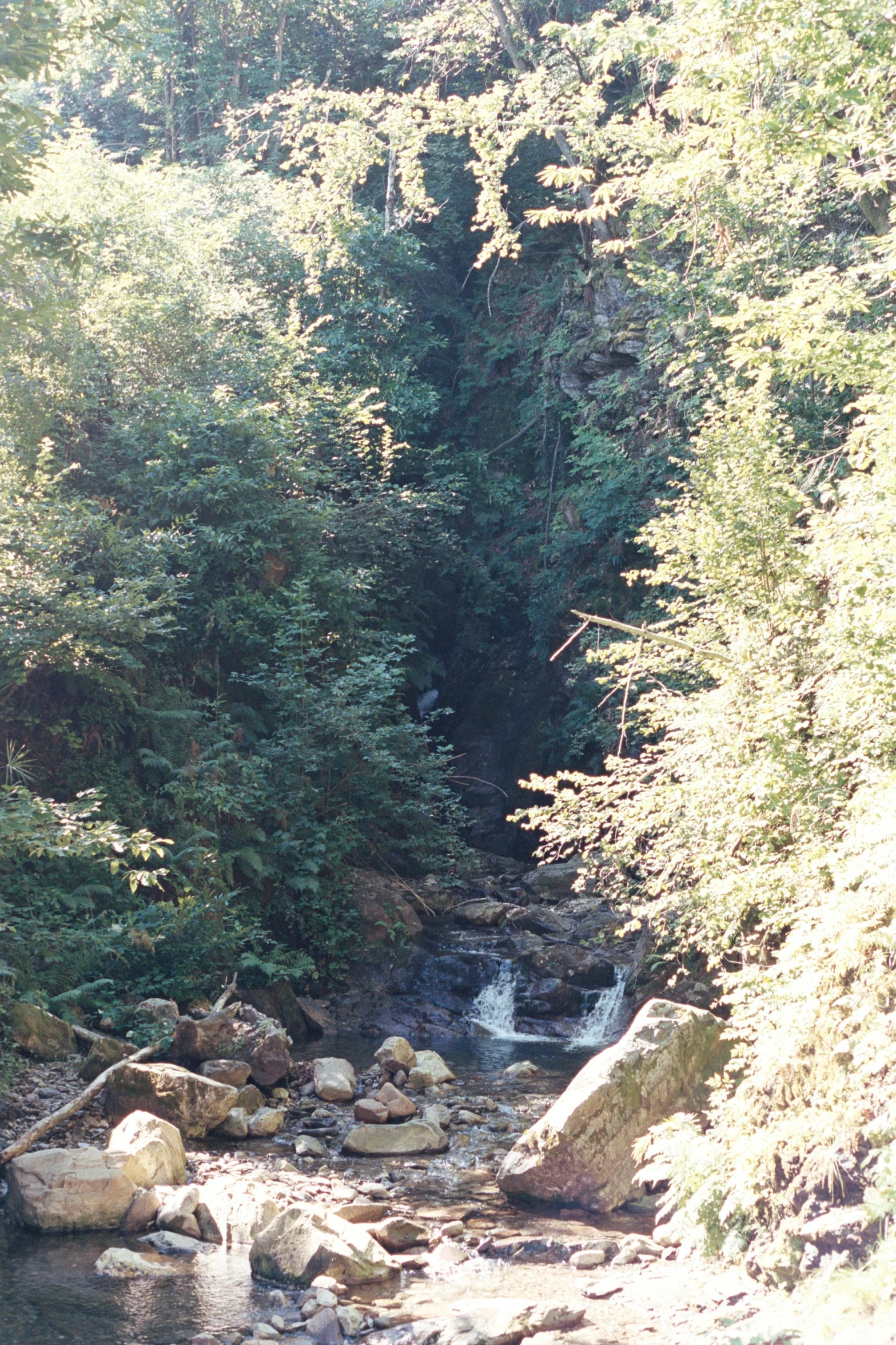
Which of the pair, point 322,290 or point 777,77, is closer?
point 777,77

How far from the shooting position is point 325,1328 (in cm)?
558

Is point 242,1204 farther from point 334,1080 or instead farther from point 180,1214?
point 334,1080

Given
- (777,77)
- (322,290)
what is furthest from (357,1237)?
(322,290)

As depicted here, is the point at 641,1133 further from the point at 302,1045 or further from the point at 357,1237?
the point at 302,1045

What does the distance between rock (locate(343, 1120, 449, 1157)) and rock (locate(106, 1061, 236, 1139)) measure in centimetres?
119

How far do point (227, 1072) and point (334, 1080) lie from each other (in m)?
1.03

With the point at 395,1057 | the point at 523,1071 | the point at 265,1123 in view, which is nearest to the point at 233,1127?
the point at 265,1123

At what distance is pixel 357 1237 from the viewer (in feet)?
21.3

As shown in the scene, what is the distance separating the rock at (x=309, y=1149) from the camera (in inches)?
329

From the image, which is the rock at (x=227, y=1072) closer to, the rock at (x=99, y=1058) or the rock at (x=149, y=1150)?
the rock at (x=99, y=1058)

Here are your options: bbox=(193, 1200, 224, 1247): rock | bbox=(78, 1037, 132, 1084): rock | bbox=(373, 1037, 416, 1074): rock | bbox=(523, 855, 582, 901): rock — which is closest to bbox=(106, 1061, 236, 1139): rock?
bbox=(78, 1037, 132, 1084): rock

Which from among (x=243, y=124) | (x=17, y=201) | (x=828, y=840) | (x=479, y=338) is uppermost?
(x=243, y=124)

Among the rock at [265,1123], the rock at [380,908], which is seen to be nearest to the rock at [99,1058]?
the rock at [265,1123]

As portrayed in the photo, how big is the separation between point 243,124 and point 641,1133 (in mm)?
24461
